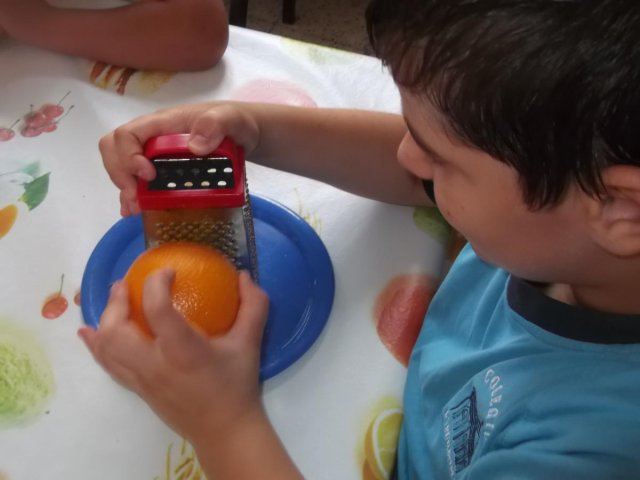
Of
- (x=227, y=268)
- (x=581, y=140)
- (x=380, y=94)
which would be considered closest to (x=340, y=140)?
(x=380, y=94)

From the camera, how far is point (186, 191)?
48cm

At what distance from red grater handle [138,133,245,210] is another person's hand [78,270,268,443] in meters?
0.07

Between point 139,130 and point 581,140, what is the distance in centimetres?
37

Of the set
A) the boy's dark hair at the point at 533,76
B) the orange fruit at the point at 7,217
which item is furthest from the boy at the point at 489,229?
the orange fruit at the point at 7,217

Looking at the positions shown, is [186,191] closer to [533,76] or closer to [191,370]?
[191,370]

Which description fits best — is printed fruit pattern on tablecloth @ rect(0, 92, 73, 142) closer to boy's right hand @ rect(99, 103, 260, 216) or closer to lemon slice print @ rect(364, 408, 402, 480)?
boy's right hand @ rect(99, 103, 260, 216)

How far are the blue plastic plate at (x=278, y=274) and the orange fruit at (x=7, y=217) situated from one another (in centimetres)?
9

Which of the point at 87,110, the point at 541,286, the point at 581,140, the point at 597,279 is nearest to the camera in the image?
the point at 581,140

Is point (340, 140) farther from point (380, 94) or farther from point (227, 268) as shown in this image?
point (227, 268)

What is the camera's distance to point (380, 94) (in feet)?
2.39

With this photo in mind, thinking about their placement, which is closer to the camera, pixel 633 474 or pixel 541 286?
pixel 633 474

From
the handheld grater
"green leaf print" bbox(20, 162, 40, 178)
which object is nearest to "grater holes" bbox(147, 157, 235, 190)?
the handheld grater

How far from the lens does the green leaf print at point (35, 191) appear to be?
0.63 meters

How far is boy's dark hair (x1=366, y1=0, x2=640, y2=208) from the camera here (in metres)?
0.31
